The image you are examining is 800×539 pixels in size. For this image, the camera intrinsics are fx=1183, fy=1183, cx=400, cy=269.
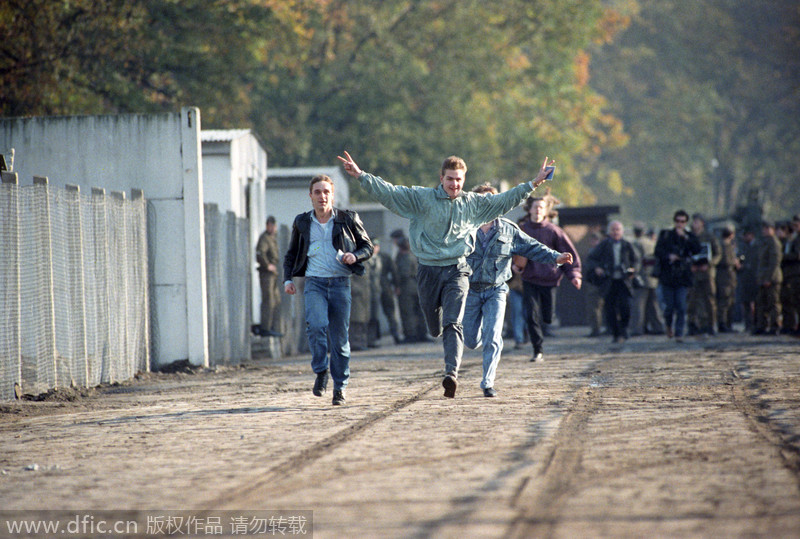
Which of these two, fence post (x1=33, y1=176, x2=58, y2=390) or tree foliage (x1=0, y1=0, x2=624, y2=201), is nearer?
fence post (x1=33, y1=176, x2=58, y2=390)

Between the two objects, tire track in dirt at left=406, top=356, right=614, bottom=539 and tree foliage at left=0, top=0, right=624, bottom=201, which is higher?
tree foliage at left=0, top=0, right=624, bottom=201

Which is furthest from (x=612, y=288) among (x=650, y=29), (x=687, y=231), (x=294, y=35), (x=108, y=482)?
(x=650, y=29)

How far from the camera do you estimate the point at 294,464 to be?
6.65 m

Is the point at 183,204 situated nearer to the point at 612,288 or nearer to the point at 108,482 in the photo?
the point at 612,288

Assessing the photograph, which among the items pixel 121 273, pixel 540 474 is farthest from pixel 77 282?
pixel 540 474

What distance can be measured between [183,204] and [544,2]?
97.0 feet

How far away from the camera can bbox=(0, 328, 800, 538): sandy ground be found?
5.21 m

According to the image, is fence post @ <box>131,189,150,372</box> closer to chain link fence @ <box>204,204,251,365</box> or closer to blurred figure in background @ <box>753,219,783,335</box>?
chain link fence @ <box>204,204,251,365</box>

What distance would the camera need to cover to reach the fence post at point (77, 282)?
38.8 feet

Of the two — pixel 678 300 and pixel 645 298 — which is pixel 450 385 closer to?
pixel 678 300

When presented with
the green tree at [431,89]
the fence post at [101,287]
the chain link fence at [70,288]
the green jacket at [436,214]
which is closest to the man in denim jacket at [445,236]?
the green jacket at [436,214]

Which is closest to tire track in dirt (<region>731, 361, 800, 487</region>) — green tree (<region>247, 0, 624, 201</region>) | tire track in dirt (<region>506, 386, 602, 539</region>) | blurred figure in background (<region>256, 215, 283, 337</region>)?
tire track in dirt (<region>506, 386, 602, 539</region>)

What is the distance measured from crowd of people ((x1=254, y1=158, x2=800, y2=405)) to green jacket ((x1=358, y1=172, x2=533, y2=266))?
11mm

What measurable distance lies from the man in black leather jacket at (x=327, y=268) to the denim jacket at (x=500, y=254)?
1.09m
